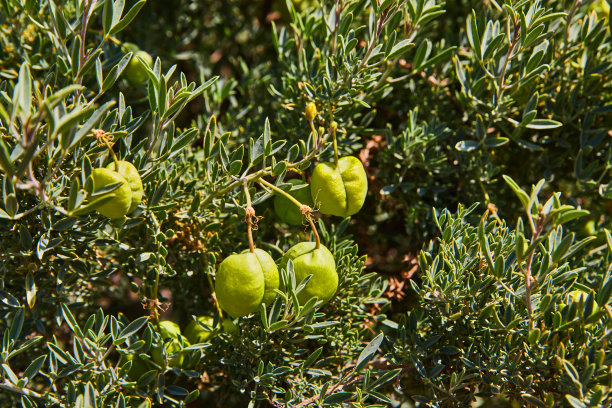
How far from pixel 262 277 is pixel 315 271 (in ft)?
0.43

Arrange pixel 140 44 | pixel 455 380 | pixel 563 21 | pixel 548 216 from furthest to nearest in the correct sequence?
pixel 140 44 < pixel 563 21 < pixel 455 380 < pixel 548 216

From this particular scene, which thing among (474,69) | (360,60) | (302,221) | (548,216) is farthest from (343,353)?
(474,69)

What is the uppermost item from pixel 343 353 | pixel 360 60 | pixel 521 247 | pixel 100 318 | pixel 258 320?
pixel 360 60

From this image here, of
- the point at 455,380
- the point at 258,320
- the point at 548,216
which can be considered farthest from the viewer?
the point at 258,320

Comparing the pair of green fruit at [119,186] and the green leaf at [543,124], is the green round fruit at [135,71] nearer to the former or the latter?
the pair of green fruit at [119,186]

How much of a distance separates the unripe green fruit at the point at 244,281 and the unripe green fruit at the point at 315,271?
7 centimetres

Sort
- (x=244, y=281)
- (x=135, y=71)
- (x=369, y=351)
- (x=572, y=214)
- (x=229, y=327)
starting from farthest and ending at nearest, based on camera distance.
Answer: (x=135, y=71), (x=229, y=327), (x=369, y=351), (x=244, y=281), (x=572, y=214)

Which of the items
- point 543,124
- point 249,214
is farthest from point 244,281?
point 543,124

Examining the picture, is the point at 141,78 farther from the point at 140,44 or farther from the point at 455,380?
the point at 455,380

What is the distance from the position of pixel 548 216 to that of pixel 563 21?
0.79 m

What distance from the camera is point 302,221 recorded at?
144 centimetres

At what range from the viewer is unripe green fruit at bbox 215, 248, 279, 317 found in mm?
1203

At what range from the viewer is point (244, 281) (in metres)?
1.20

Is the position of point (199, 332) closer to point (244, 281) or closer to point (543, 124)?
point (244, 281)
